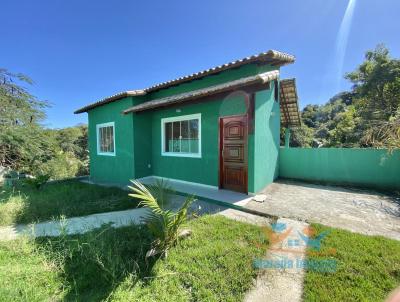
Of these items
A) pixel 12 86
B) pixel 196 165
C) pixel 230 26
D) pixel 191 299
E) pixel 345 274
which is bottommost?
pixel 191 299

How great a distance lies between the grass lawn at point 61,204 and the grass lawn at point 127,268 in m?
1.60

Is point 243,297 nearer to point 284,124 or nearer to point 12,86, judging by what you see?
point 284,124

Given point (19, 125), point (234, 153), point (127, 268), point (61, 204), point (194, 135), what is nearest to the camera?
point (127, 268)

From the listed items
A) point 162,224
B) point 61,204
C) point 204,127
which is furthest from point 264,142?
point 61,204

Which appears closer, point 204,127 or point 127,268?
point 127,268

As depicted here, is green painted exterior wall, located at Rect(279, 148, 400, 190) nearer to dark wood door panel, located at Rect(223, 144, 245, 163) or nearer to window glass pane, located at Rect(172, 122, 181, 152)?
dark wood door panel, located at Rect(223, 144, 245, 163)

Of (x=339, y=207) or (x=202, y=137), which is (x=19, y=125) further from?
(x=339, y=207)

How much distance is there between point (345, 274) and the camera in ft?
9.40

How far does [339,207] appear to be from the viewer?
18.5 feet

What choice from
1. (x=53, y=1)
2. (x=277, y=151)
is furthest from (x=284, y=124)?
(x=53, y=1)

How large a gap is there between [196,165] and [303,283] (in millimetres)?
5422

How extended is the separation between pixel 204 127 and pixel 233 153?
1.51 metres

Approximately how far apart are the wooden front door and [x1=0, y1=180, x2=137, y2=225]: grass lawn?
3.24 meters

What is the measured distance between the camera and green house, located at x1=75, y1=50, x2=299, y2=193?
633cm
